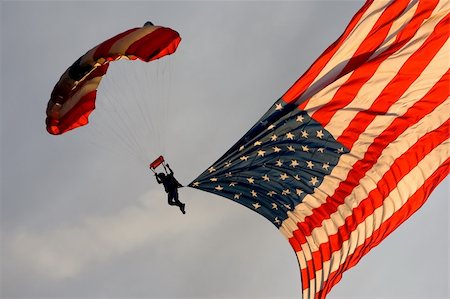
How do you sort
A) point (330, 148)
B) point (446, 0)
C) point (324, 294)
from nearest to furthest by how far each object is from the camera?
point (446, 0), point (330, 148), point (324, 294)

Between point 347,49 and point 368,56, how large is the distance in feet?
1.49

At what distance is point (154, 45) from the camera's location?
13633 mm

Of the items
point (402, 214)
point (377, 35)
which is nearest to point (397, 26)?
point (377, 35)

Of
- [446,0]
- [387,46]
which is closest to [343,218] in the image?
[387,46]

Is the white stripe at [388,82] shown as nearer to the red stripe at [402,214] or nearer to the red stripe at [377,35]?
the red stripe at [377,35]

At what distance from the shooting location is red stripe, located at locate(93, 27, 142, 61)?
14.2m

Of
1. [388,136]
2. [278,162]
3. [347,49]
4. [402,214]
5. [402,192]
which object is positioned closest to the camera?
[347,49]

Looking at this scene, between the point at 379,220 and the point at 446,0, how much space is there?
4764 millimetres

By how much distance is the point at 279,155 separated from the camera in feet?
46.2

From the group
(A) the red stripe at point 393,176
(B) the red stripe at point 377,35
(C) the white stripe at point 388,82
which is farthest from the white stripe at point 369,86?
(A) the red stripe at point 393,176

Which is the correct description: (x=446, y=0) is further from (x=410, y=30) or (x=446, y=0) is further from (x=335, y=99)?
(x=335, y=99)

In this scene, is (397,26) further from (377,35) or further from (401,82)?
(401,82)

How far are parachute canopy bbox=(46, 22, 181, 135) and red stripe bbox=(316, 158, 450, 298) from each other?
598cm

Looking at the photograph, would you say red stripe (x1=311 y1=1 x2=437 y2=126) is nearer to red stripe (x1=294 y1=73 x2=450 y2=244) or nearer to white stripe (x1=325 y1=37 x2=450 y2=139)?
white stripe (x1=325 y1=37 x2=450 y2=139)
